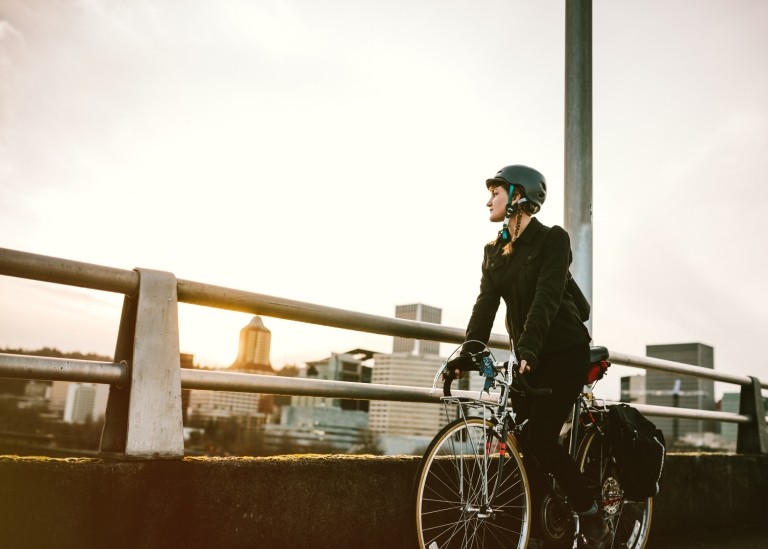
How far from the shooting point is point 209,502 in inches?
118

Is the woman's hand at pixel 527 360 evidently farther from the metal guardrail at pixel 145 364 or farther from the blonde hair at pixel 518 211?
the metal guardrail at pixel 145 364

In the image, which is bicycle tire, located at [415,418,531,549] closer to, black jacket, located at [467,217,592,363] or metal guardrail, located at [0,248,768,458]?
black jacket, located at [467,217,592,363]

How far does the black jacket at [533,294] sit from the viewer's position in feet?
11.8

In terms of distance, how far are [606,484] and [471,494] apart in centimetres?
119

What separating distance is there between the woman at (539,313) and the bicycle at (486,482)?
0.40ft

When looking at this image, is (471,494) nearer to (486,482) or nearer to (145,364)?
(486,482)

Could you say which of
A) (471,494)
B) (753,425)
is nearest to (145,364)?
(471,494)

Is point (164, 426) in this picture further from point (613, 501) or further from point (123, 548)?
point (613, 501)

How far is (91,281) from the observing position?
2.79 m

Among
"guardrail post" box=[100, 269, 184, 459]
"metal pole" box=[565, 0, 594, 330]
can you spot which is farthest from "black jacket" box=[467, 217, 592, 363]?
"guardrail post" box=[100, 269, 184, 459]

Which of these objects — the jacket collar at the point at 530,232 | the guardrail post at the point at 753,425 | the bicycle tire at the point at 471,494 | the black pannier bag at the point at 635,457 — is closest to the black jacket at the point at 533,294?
the jacket collar at the point at 530,232

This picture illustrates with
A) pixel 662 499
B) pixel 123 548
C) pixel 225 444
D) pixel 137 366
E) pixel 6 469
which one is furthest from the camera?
pixel 225 444

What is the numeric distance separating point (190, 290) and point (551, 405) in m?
2.06

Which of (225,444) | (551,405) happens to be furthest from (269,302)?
(225,444)
